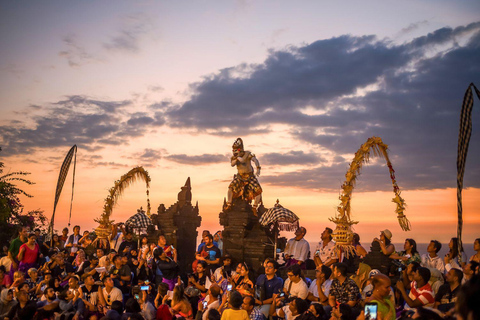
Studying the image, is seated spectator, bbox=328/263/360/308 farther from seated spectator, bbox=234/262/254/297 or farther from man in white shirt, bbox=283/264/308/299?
seated spectator, bbox=234/262/254/297

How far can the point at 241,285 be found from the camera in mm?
10031

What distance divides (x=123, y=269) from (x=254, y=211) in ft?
15.1

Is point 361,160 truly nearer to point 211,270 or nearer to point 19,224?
point 211,270

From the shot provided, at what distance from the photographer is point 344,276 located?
839cm

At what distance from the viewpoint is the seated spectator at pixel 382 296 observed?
20.6ft

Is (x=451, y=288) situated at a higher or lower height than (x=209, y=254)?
lower

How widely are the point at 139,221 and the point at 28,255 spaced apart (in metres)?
4.47

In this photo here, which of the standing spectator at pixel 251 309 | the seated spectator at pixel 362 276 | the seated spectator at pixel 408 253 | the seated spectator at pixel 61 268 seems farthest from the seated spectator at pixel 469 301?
the seated spectator at pixel 61 268

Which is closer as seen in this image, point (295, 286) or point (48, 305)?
point (295, 286)

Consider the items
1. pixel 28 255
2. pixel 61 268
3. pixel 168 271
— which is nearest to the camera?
pixel 168 271

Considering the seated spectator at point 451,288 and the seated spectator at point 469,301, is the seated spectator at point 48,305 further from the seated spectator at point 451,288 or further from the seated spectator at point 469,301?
the seated spectator at point 469,301

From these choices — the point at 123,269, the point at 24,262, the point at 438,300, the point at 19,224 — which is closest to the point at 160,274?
the point at 123,269

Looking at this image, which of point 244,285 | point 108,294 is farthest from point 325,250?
point 108,294

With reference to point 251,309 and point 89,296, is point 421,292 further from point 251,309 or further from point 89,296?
point 89,296
